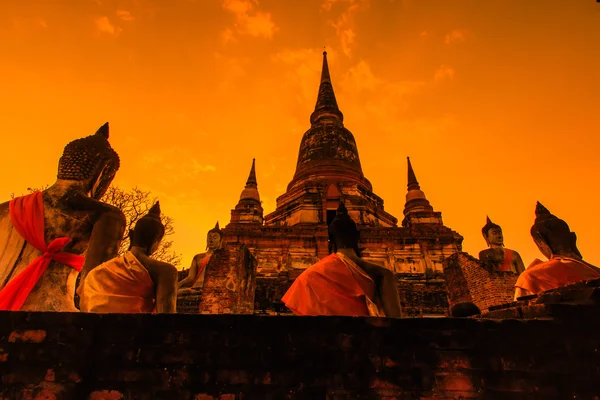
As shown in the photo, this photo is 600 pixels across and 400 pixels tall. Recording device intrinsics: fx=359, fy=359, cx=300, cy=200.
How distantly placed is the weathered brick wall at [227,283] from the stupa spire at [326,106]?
1934 cm

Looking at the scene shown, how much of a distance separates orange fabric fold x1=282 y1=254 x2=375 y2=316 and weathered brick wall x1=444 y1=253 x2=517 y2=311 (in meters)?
6.44

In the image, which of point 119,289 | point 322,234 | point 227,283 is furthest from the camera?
point 322,234

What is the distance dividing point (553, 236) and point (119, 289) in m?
5.74

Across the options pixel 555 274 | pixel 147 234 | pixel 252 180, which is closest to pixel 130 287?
pixel 147 234

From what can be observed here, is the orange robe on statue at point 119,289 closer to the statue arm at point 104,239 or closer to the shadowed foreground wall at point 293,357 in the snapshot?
the statue arm at point 104,239

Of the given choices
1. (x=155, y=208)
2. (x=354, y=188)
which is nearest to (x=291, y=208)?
(x=354, y=188)

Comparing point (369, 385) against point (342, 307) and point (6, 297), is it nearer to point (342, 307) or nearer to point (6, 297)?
point (342, 307)

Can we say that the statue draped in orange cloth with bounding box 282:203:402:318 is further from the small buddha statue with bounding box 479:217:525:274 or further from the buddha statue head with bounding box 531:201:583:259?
the small buddha statue with bounding box 479:217:525:274

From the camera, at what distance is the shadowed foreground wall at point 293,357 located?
7.69ft

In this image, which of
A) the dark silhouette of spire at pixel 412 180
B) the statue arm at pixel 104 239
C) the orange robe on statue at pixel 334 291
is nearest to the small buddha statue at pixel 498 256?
the orange robe on statue at pixel 334 291

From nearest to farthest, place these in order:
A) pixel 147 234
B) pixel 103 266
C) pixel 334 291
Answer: pixel 103 266 → pixel 334 291 → pixel 147 234

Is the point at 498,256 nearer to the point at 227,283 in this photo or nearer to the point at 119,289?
the point at 227,283

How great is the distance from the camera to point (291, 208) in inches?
821

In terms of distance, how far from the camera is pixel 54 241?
13.1 feet
